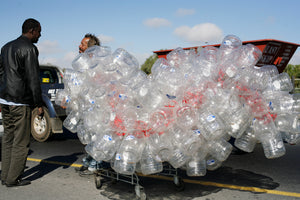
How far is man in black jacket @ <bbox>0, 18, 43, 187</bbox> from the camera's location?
4.46 metres

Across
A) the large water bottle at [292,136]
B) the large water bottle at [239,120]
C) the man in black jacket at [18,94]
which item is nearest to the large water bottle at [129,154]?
the large water bottle at [239,120]

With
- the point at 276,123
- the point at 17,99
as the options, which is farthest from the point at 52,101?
the point at 276,123

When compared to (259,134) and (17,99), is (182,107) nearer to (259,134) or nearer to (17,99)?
(259,134)

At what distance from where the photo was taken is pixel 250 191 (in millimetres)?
4332

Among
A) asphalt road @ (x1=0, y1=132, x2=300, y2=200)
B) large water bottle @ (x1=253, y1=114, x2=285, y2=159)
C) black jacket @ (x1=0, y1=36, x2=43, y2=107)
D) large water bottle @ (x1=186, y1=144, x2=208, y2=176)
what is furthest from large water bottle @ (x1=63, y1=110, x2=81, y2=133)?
large water bottle @ (x1=253, y1=114, x2=285, y2=159)

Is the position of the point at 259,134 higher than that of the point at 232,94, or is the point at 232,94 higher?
the point at 232,94

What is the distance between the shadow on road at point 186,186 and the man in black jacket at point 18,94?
1.32m

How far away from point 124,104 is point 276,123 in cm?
168

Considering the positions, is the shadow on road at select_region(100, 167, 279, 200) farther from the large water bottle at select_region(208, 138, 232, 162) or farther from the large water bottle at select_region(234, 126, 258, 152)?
the large water bottle at select_region(234, 126, 258, 152)

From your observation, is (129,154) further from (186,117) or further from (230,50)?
(230,50)

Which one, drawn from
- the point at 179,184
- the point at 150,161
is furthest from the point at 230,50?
the point at 179,184

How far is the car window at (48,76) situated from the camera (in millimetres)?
8800

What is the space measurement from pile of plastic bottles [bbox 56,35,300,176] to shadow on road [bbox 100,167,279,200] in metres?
0.68

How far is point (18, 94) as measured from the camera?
4.50 meters
